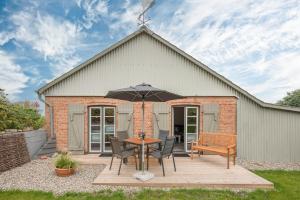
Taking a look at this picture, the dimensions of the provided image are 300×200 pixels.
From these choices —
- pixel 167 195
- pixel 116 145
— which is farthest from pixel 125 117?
pixel 167 195

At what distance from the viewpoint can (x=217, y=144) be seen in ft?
28.1

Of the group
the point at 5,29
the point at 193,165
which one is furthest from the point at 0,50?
the point at 193,165

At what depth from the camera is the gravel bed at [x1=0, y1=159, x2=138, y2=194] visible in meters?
5.43

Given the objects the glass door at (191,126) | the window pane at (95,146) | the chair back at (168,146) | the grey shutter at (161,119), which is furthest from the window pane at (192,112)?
the window pane at (95,146)

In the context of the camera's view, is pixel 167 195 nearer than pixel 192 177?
Yes

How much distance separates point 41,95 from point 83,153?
326cm

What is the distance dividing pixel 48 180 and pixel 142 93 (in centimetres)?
355

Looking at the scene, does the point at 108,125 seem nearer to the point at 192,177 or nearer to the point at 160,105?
the point at 160,105

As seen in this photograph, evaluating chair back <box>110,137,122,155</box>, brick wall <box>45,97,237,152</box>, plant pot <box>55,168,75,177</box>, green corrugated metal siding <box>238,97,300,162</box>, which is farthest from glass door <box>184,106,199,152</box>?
plant pot <box>55,168,75,177</box>

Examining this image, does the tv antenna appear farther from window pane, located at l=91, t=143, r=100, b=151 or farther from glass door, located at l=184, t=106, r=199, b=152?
window pane, located at l=91, t=143, r=100, b=151

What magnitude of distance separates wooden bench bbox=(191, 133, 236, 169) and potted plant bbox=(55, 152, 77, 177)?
4.31m

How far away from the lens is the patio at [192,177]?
5586 mm

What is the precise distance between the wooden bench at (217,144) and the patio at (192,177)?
49 cm

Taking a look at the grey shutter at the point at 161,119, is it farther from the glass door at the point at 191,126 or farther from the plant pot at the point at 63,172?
the plant pot at the point at 63,172
